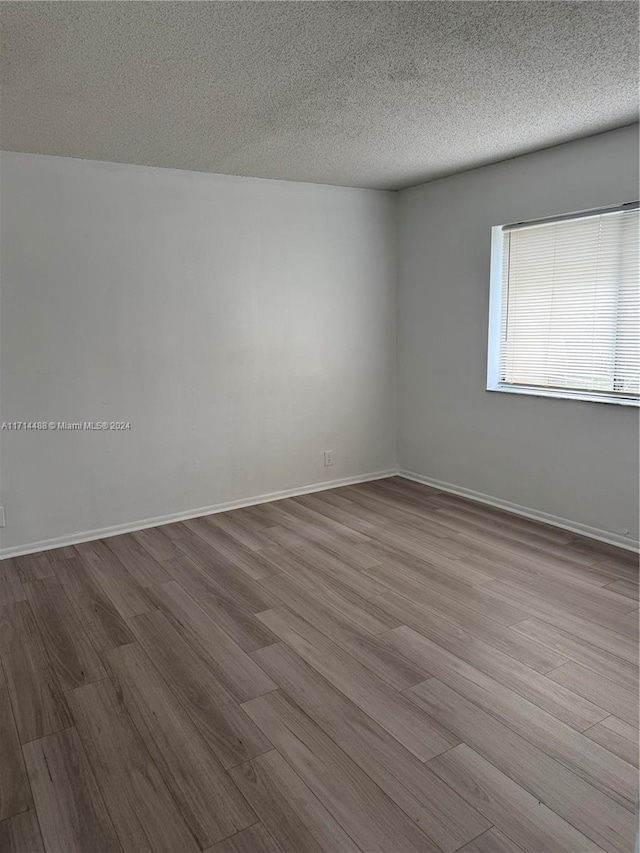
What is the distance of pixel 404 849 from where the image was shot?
162 cm

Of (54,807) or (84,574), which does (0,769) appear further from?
(84,574)

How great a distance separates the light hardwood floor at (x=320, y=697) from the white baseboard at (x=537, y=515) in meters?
0.09

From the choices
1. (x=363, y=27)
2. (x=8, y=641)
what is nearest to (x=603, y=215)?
(x=363, y=27)

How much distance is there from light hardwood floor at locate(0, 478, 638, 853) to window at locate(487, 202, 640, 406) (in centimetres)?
112

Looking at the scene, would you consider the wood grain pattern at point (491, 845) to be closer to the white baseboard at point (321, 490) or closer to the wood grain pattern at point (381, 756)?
the wood grain pattern at point (381, 756)


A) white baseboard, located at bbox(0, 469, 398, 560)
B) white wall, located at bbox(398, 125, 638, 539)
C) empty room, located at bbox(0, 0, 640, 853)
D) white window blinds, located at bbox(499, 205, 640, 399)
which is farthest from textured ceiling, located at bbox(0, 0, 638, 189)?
white baseboard, located at bbox(0, 469, 398, 560)

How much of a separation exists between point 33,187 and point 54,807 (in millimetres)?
3263

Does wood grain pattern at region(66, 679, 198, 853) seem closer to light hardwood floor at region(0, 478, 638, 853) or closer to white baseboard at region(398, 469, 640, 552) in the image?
light hardwood floor at region(0, 478, 638, 853)

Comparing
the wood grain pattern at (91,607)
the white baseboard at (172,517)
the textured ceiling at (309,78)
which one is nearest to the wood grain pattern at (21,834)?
the wood grain pattern at (91,607)

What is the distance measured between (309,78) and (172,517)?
2.96 metres

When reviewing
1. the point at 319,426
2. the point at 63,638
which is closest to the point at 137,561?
the point at 63,638

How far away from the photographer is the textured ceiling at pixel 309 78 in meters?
2.00

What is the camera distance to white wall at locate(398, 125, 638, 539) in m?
3.62

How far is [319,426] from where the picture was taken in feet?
16.2
